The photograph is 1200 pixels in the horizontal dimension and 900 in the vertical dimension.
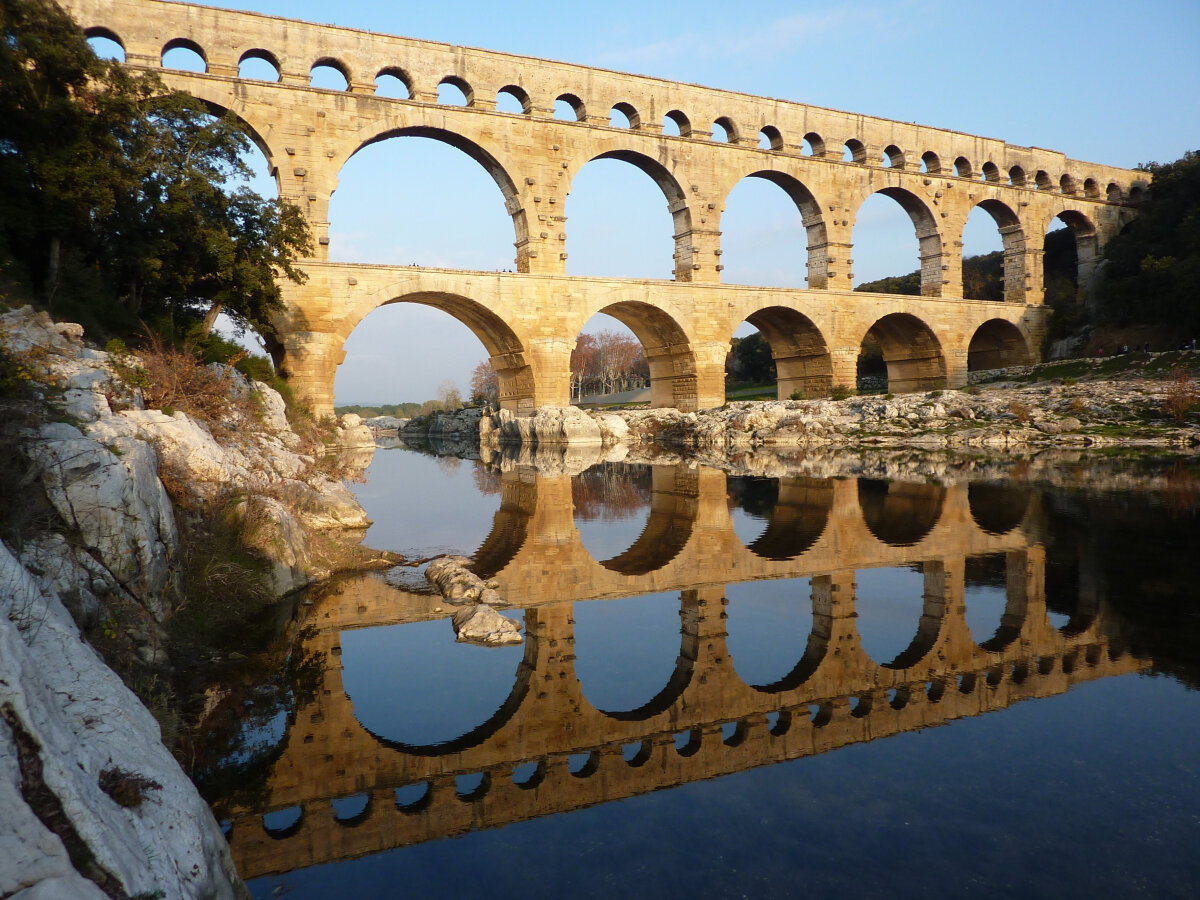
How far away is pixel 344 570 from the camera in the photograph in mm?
7965

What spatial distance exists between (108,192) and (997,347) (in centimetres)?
3669

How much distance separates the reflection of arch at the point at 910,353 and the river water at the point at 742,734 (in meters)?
27.2

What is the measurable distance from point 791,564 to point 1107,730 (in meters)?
4.21

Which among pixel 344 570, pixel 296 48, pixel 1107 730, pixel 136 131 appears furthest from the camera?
pixel 296 48

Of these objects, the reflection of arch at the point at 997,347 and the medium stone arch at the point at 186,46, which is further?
the reflection of arch at the point at 997,347

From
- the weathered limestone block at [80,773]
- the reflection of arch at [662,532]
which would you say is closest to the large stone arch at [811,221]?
the reflection of arch at [662,532]

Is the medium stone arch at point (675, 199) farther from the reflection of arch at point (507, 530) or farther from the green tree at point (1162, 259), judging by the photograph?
the green tree at point (1162, 259)

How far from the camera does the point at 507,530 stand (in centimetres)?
1063

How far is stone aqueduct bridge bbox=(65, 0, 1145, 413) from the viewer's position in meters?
23.6

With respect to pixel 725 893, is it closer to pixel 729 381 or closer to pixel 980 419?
pixel 980 419

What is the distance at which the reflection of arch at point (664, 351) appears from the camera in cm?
2916

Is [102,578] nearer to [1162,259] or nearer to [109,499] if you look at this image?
[109,499]

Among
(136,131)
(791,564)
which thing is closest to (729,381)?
(136,131)

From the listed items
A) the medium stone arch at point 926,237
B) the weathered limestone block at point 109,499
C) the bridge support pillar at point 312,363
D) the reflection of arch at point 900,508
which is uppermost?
the medium stone arch at point 926,237
